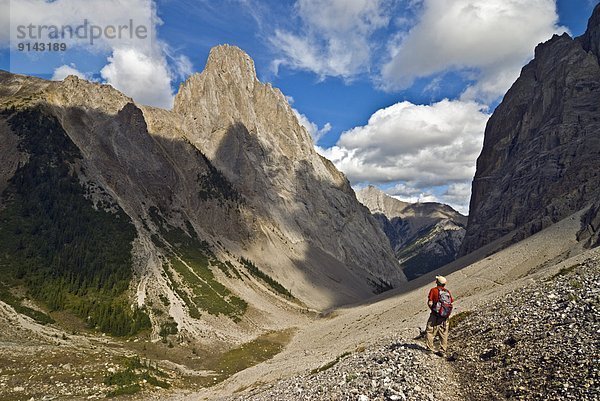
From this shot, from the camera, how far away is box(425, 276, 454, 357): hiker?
17.5m

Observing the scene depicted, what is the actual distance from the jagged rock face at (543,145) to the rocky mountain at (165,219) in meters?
60.6

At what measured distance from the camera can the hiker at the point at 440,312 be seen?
1750cm

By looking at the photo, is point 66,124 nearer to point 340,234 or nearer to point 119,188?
point 119,188

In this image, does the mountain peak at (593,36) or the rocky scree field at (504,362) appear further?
the mountain peak at (593,36)

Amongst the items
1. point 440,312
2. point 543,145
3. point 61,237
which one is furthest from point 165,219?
point 543,145

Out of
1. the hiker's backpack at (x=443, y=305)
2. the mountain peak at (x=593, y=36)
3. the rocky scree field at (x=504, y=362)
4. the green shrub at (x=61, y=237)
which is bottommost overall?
the rocky scree field at (x=504, y=362)

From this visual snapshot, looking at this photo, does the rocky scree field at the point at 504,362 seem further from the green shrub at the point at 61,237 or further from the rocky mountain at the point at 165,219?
the green shrub at the point at 61,237

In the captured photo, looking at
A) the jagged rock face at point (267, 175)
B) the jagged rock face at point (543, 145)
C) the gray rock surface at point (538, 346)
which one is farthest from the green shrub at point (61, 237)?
the jagged rock face at point (543, 145)

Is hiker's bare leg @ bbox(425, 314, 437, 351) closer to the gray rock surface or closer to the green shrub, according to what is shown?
the gray rock surface

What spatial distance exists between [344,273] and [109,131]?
10364 cm

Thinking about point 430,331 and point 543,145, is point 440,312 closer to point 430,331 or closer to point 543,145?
point 430,331

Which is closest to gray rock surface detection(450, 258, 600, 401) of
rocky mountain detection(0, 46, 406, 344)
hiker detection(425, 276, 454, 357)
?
hiker detection(425, 276, 454, 357)

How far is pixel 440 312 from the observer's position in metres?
17.5

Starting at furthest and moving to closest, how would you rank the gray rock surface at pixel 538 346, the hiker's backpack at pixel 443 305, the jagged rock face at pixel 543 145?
the jagged rock face at pixel 543 145 → the hiker's backpack at pixel 443 305 → the gray rock surface at pixel 538 346
